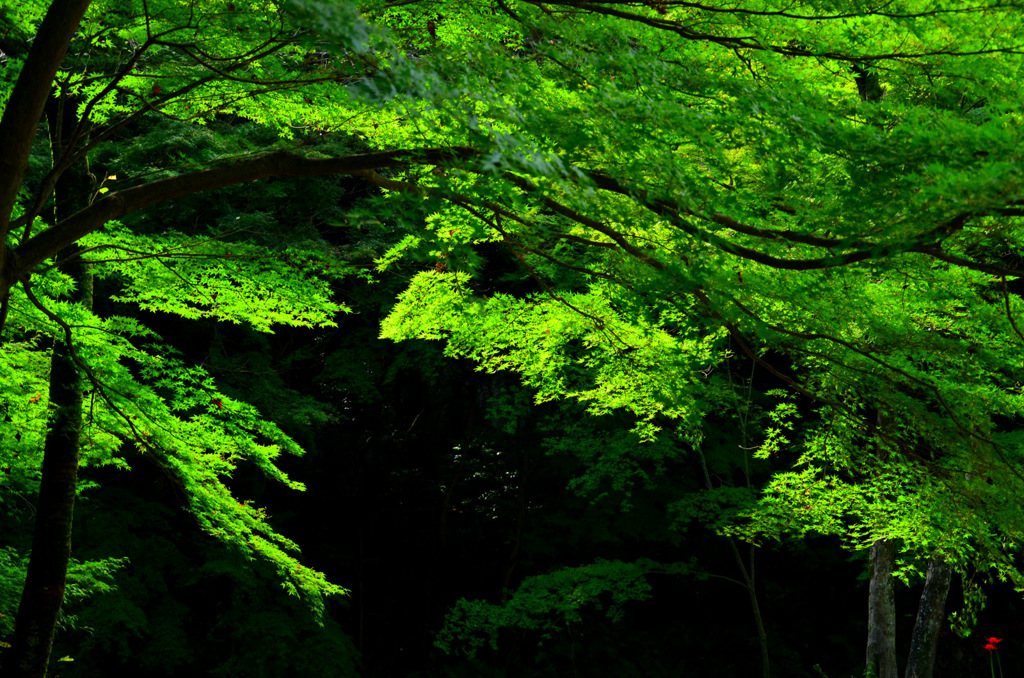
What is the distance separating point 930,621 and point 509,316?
567 centimetres

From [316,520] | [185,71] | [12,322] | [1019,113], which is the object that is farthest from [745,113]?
[316,520]

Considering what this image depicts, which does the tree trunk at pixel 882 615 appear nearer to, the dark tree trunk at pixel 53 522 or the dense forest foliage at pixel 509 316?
the dense forest foliage at pixel 509 316

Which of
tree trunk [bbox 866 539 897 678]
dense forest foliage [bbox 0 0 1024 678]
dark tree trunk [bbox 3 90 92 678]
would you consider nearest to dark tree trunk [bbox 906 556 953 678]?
dense forest foliage [bbox 0 0 1024 678]

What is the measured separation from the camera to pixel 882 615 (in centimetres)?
825

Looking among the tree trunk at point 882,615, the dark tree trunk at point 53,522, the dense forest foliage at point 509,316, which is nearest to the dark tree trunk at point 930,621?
the dense forest foliage at point 509,316

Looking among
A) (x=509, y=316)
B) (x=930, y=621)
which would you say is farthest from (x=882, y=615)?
(x=509, y=316)

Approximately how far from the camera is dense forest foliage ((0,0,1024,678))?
9.17 feet

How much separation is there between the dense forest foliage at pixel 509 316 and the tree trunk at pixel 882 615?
4cm

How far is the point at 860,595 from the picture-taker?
11.9 meters

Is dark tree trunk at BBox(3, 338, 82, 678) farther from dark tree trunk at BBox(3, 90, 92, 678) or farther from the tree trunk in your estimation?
the tree trunk

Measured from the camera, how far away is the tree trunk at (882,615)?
8219 mm

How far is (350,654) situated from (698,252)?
311 inches

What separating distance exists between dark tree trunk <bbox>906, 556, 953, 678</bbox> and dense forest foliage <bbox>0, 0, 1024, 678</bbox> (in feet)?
0.16

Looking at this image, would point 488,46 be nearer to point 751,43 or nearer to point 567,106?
point 567,106
